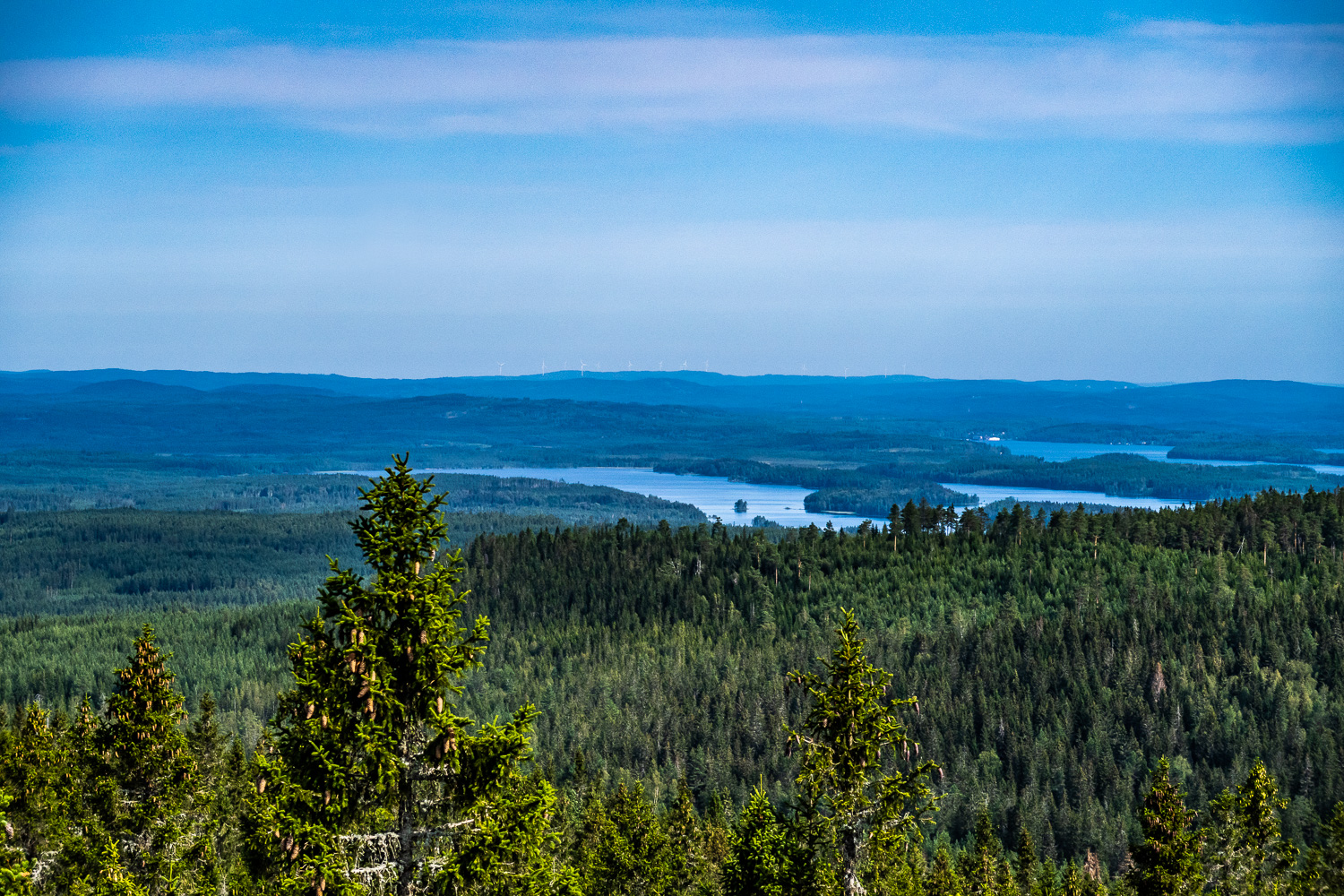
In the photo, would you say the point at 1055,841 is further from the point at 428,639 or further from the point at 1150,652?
the point at 428,639

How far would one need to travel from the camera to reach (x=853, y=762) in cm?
2939

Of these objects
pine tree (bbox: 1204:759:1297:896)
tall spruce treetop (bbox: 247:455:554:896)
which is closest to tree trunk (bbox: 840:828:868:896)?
tall spruce treetop (bbox: 247:455:554:896)

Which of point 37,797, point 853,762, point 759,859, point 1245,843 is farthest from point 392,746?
point 1245,843

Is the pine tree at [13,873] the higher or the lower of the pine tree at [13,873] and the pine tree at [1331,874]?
the higher

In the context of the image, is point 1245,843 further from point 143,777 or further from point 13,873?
point 13,873

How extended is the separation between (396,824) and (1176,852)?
30.9 m

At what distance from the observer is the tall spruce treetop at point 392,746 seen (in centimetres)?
2212

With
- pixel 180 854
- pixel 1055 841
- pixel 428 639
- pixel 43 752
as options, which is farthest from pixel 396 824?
pixel 1055 841

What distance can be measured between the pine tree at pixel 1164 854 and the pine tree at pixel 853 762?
1841 centimetres

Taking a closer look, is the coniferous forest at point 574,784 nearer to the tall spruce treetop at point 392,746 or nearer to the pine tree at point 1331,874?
the tall spruce treetop at point 392,746

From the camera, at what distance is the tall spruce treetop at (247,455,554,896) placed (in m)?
22.1

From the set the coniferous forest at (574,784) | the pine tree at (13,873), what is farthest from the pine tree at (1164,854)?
the pine tree at (13,873)

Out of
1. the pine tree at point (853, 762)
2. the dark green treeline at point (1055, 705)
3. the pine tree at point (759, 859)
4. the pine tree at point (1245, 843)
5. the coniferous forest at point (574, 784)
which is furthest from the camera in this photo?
the dark green treeline at point (1055, 705)

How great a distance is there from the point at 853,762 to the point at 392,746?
11.3m
